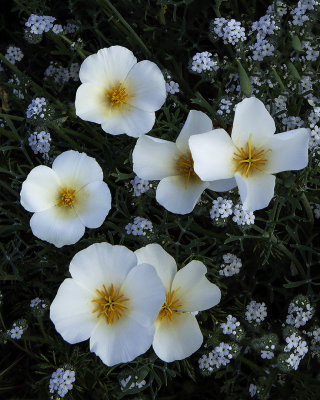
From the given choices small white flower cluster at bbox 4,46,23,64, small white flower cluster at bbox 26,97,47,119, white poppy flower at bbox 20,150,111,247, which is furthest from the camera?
small white flower cluster at bbox 4,46,23,64

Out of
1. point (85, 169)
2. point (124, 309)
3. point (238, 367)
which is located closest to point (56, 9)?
point (85, 169)

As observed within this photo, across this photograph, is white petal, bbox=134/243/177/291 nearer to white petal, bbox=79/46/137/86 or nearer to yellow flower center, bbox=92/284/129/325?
yellow flower center, bbox=92/284/129/325

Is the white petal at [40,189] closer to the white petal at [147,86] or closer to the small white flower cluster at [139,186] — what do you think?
the small white flower cluster at [139,186]

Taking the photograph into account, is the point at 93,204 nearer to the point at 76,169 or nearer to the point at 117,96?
the point at 76,169

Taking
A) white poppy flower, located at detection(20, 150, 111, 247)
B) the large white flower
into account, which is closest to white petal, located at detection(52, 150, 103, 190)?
white poppy flower, located at detection(20, 150, 111, 247)

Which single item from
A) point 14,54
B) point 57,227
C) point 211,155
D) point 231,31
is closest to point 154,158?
point 211,155

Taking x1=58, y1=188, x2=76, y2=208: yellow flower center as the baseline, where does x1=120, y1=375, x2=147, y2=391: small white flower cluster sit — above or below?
below

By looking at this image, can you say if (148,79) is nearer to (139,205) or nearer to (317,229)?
(139,205)
